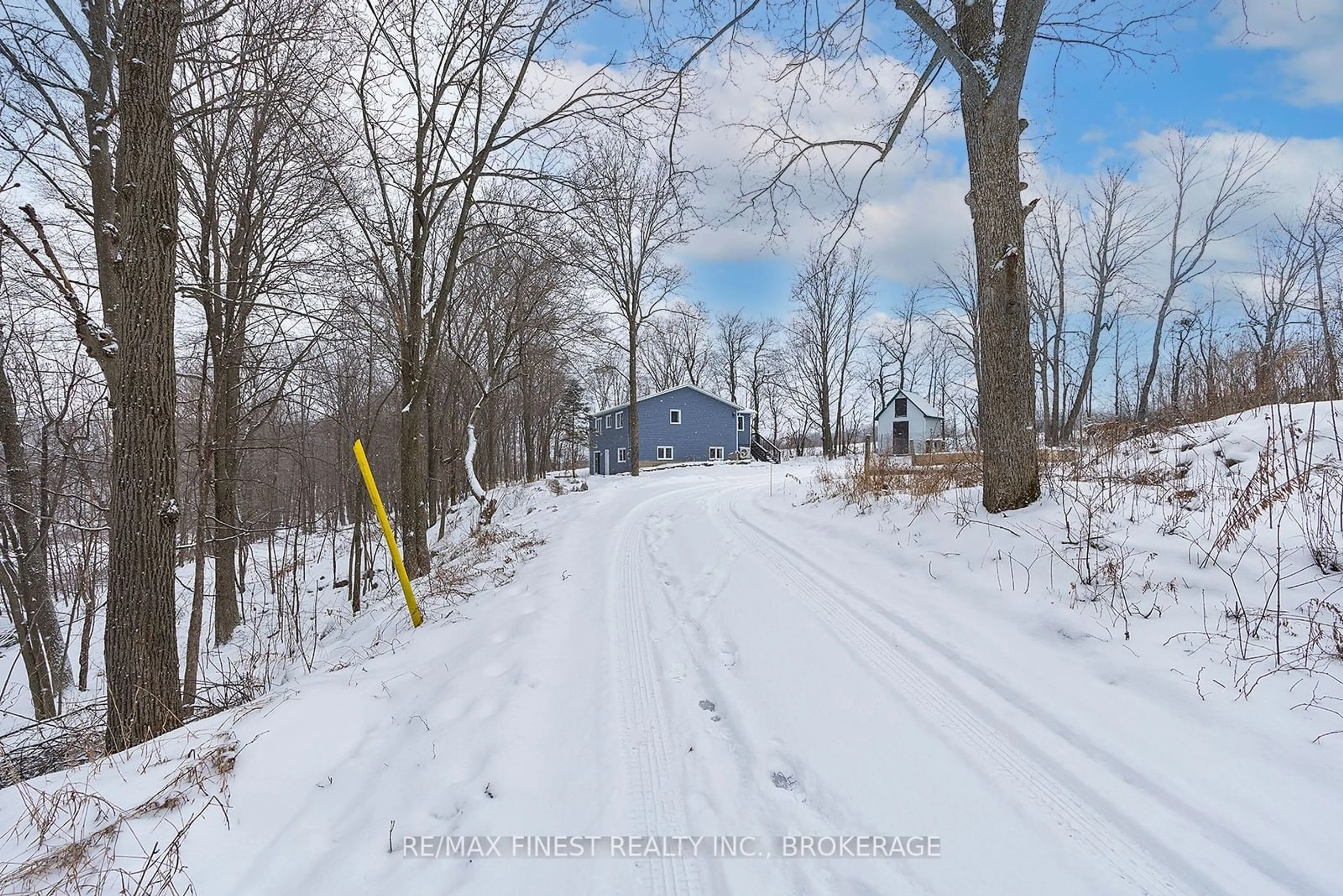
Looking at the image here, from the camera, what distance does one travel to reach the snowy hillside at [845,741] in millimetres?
1908

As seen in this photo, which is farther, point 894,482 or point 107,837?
point 894,482

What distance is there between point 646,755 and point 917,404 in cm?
3641

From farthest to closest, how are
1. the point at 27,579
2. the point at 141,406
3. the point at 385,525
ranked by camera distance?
the point at 27,579 → the point at 385,525 → the point at 141,406

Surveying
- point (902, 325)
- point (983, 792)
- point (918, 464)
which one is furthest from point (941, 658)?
point (902, 325)

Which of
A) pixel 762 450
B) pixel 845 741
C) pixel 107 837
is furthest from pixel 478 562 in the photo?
pixel 762 450

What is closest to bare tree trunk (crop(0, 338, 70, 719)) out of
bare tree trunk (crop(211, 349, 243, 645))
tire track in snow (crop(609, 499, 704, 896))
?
bare tree trunk (crop(211, 349, 243, 645))

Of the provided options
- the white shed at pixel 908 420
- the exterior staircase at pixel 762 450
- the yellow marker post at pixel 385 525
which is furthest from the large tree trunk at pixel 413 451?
the white shed at pixel 908 420

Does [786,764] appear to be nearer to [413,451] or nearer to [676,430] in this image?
[413,451]

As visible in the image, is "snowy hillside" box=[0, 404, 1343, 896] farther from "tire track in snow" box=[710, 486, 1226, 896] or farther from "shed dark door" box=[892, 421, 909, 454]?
"shed dark door" box=[892, 421, 909, 454]

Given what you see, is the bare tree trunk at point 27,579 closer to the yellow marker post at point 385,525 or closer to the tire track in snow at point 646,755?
the yellow marker post at point 385,525

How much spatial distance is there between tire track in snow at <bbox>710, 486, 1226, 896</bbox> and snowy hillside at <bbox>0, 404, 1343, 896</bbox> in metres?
0.01

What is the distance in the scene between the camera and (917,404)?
34656 millimetres

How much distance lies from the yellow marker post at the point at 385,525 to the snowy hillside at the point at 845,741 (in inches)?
18.6

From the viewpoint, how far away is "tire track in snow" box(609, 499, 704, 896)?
6.38 feet
